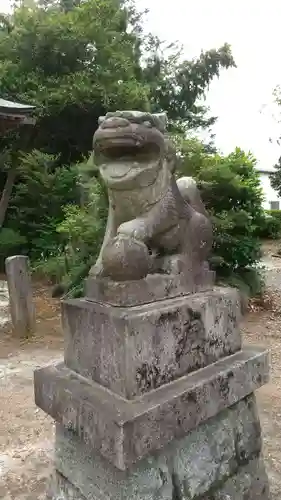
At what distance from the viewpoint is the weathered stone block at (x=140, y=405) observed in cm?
149

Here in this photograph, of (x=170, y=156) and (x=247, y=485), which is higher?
(x=170, y=156)

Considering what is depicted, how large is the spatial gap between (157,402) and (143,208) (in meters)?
0.79

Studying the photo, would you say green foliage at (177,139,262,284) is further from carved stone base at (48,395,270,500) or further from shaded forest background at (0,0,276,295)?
carved stone base at (48,395,270,500)

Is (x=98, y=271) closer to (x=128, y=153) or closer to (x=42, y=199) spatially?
(x=128, y=153)

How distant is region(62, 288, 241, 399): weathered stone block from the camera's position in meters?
1.59

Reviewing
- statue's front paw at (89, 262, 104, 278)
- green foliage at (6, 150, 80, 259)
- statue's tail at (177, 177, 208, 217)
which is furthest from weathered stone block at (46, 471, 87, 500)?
green foliage at (6, 150, 80, 259)

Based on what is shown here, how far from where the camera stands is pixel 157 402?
62.6 inches

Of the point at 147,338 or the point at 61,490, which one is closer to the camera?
the point at 147,338

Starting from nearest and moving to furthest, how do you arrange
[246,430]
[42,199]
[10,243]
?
[246,430] < [10,243] < [42,199]

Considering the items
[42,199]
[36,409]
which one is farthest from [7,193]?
[36,409]

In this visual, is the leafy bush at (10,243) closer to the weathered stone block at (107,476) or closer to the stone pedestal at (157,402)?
the stone pedestal at (157,402)

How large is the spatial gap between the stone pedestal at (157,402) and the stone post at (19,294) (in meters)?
3.47

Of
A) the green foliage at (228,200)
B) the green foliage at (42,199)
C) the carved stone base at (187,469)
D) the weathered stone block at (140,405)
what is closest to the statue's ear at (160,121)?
the weathered stone block at (140,405)

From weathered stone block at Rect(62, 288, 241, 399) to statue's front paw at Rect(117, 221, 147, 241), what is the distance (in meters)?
0.28
